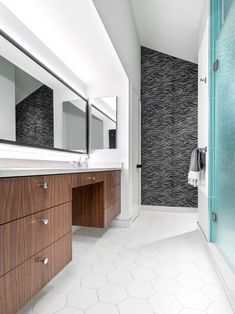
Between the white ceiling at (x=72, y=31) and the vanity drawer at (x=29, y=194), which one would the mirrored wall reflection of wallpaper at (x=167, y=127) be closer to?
the white ceiling at (x=72, y=31)

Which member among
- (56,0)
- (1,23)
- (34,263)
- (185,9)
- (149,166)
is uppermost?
(185,9)

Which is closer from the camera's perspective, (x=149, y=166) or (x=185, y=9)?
(x=185, y=9)

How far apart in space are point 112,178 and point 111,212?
0.37 meters

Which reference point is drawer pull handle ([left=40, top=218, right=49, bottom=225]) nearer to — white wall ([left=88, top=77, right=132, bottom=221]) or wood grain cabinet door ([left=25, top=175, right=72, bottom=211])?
wood grain cabinet door ([left=25, top=175, right=72, bottom=211])

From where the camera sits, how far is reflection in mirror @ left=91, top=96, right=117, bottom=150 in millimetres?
2757

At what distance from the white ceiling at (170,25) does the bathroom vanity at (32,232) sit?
250 centimetres

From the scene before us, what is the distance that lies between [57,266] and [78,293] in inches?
9.5

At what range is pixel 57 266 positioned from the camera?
3.95 ft

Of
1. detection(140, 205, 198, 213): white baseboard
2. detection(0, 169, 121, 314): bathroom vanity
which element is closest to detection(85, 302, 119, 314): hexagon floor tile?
detection(0, 169, 121, 314): bathroom vanity

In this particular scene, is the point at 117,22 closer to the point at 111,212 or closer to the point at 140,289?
the point at 111,212

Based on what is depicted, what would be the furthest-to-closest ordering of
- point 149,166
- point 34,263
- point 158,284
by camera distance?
point 149,166
point 158,284
point 34,263

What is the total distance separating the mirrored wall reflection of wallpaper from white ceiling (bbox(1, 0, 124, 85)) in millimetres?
1270

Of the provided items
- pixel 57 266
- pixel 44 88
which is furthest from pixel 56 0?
pixel 57 266

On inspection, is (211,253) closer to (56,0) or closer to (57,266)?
(57,266)
